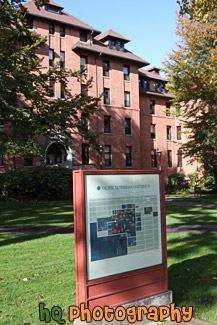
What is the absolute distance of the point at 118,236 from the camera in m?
3.87

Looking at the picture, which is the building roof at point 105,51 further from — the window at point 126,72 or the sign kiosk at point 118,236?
the sign kiosk at point 118,236

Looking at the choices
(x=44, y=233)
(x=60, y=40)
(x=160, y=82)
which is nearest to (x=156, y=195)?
(x=44, y=233)

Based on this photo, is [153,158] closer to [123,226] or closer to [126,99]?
[126,99]

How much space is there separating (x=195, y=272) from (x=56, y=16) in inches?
1162

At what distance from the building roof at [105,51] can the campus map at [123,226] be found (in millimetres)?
28265

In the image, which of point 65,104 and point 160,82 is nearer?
point 65,104

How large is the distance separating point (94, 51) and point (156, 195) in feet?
95.3

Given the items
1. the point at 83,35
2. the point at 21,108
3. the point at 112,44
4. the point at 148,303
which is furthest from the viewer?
the point at 112,44

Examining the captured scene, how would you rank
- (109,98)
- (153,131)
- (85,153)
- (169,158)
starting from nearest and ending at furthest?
(85,153) < (109,98) < (153,131) < (169,158)

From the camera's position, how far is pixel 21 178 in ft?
75.9

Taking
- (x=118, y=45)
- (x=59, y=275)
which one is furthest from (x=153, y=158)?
(x=59, y=275)

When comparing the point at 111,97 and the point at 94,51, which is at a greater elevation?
the point at 94,51

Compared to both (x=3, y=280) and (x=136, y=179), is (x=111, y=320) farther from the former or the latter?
(x=3, y=280)

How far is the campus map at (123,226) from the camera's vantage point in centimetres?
368
